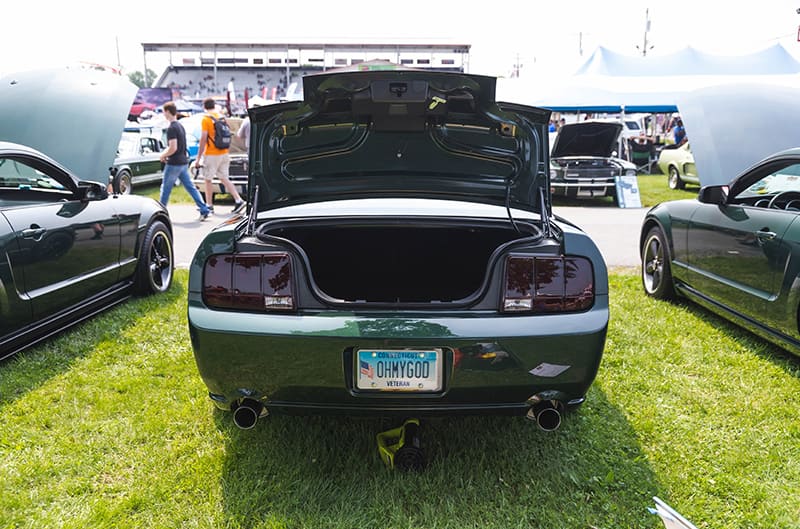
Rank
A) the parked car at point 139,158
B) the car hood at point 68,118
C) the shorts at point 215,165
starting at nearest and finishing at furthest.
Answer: the car hood at point 68,118 → the shorts at point 215,165 → the parked car at point 139,158

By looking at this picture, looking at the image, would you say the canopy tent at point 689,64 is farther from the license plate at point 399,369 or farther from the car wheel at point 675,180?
the license plate at point 399,369

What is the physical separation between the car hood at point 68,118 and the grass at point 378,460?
2237 mm

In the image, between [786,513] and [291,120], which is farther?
[291,120]

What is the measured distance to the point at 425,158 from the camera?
3139 millimetres

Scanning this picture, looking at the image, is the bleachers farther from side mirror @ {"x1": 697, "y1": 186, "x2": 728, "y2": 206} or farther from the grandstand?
side mirror @ {"x1": 697, "y1": 186, "x2": 728, "y2": 206}

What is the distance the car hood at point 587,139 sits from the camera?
11.5 metres

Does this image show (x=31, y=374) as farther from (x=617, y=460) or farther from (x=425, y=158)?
(x=617, y=460)

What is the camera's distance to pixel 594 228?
919 centimetres

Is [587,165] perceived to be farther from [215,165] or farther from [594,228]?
[215,165]

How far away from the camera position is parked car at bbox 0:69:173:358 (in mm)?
3586

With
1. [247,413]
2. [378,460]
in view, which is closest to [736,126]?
[378,460]

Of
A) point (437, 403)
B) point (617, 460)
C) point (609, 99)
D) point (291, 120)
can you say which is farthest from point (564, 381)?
point (609, 99)

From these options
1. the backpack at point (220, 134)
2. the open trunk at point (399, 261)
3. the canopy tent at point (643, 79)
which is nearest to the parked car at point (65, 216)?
the open trunk at point (399, 261)

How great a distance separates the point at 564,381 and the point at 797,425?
1534mm
